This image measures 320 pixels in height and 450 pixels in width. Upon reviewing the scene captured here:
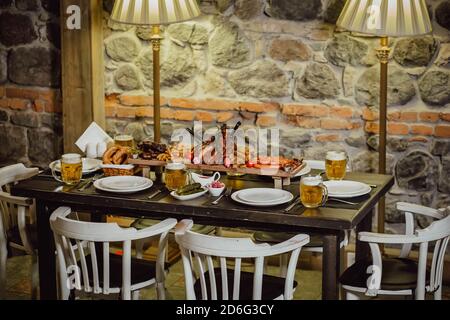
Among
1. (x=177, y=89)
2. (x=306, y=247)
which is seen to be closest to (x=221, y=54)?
(x=177, y=89)

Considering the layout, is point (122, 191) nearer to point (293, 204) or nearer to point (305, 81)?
point (293, 204)

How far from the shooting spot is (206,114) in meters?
4.98

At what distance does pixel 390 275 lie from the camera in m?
3.59

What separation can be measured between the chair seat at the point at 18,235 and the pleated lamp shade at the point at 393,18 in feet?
6.05

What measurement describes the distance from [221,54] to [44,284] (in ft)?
5.72

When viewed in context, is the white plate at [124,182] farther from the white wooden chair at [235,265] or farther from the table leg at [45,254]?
the white wooden chair at [235,265]

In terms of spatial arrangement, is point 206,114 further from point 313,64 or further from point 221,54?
point 313,64

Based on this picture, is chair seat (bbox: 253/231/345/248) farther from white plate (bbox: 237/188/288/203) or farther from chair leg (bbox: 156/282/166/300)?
chair leg (bbox: 156/282/166/300)

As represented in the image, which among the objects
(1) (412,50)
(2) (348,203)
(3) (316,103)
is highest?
(1) (412,50)

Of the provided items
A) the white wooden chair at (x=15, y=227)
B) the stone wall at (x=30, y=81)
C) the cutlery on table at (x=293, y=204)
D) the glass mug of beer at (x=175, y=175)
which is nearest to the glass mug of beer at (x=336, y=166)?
the cutlery on table at (x=293, y=204)

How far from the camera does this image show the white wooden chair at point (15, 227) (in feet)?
13.0

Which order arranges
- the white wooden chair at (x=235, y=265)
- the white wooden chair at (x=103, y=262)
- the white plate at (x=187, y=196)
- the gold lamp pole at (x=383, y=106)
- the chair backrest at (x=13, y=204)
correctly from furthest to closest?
the gold lamp pole at (x=383, y=106), the chair backrest at (x=13, y=204), the white plate at (x=187, y=196), the white wooden chair at (x=103, y=262), the white wooden chair at (x=235, y=265)

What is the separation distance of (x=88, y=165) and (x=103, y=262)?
0.79m

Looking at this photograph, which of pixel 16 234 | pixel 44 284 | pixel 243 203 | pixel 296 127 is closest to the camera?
pixel 243 203
